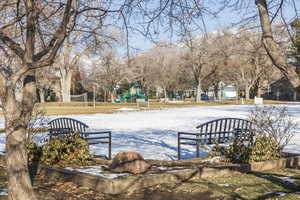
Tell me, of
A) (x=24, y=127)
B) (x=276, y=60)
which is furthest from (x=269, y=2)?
(x=24, y=127)

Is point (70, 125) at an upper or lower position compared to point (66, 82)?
lower

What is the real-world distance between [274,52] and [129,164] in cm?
330

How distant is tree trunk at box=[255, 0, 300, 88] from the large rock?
10.2ft

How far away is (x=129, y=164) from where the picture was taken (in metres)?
7.19

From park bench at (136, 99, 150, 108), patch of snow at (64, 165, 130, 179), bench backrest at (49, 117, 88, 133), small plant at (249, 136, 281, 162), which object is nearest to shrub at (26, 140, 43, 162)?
bench backrest at (49, 117, 88, 133)

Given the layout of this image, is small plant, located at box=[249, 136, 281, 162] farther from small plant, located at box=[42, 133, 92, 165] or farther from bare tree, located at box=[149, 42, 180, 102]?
bare tree, located at box=[149, 42, 180, 102]

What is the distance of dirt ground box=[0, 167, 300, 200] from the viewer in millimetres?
5891

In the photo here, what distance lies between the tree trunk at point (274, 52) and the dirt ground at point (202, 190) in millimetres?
1786

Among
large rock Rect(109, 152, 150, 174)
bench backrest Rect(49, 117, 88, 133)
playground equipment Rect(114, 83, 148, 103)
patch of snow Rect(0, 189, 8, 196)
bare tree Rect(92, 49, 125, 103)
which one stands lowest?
patch of snow Rect(0, 189, 8, 196)

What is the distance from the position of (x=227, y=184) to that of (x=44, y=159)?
12.9 ft

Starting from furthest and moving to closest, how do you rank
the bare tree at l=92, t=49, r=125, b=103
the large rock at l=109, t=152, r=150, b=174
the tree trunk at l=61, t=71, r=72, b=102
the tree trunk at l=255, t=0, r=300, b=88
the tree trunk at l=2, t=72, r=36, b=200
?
1. the bare tree at l=92, t=49, r=125, b=103
2. the tree trunk at l=61, t=71, r=72, b=102
3. the large rock at l=109, t=152, r=150, b=174
4. the tree trunk at l=255, t=0, r=300, b=88
5. the tree trunk at l=2, t=72, r=36, b=200

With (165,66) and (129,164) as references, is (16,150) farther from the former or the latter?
(165,66)

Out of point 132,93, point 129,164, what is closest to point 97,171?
point 129,164

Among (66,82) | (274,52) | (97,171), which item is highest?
(66,82)
